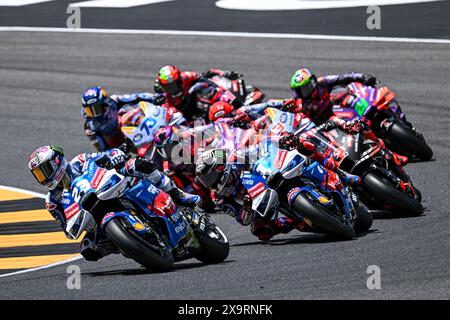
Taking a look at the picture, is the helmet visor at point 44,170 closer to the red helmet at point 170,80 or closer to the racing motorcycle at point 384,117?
the racing motorcycle at point 384,117

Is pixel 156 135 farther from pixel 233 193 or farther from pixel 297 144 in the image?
pixel 297 144

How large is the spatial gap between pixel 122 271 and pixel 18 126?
37.5 ft

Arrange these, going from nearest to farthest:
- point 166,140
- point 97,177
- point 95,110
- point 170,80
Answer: point 97,177 < point 166,140 < point 95,110 < point 170,80

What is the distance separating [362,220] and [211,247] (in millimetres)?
2109

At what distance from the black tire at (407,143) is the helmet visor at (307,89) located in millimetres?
1563

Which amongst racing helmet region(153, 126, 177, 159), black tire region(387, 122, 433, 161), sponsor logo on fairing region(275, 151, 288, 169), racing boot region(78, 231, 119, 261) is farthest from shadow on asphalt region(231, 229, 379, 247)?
black tire region(387, 122, 433, 161)

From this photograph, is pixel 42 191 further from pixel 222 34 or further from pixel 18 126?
pixel 222 34

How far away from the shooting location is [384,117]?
19562 millimetres

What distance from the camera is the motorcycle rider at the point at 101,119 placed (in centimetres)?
1844

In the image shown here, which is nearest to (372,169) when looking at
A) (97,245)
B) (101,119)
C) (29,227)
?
(97,245)

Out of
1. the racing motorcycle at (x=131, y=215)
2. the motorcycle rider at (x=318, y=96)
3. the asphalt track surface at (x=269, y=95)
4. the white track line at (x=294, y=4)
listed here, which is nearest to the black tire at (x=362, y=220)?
the asphalt track surface at (x=269, y=95)

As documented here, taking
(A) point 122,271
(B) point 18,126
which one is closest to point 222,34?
(B) point 18,126

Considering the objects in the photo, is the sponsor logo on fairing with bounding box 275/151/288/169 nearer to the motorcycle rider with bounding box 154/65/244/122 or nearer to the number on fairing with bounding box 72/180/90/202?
the number on fairing with bounding box 72/180/90/202

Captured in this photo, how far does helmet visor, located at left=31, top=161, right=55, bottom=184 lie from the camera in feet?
44.4
